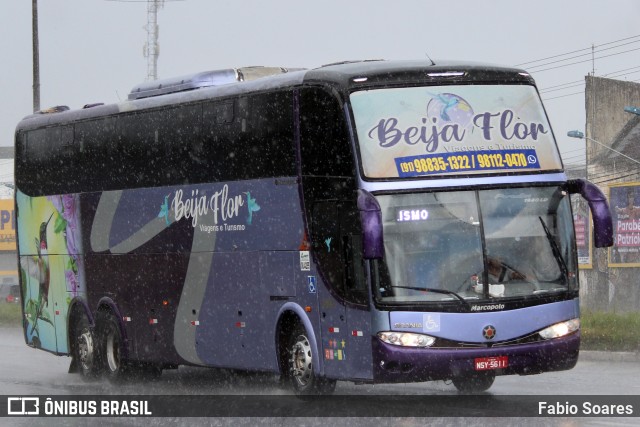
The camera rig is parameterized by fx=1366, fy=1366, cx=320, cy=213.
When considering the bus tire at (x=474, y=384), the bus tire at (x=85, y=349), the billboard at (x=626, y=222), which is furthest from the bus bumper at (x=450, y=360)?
the billboard at (x=626, y=222)

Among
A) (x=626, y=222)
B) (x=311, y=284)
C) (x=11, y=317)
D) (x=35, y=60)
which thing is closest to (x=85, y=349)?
(x=311, y=284)

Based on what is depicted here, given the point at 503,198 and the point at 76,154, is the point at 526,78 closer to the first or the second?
the point at 503,198

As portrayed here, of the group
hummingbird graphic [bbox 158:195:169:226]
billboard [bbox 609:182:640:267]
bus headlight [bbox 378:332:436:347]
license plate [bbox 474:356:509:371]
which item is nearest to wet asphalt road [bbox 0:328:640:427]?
license plate [bbox 474:356:509:371]

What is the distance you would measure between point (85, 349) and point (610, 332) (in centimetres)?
915

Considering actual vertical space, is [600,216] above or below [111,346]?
above

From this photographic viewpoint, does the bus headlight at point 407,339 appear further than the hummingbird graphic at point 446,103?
No

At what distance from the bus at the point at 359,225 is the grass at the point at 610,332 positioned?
742 cm

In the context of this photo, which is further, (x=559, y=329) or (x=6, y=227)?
(x=6, y=227)

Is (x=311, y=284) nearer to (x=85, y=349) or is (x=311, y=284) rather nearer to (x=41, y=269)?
(x=85, y=349)

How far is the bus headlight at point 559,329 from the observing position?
14.1 metres

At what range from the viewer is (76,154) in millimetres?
20766

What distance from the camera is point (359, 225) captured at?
46.6 ft

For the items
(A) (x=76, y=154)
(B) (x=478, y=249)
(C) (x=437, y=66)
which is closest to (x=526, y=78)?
(C) (x=437, y=66)

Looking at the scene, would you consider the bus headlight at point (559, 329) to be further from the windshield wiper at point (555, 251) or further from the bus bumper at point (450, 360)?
the windshield wiper at point (555, 251)
